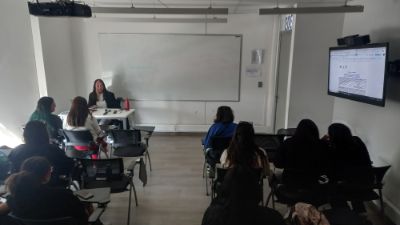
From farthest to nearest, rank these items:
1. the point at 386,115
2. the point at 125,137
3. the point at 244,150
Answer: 1. the point at 125,137
2. the point at 386,115
3. the point at 244,150

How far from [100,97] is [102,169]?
3.08m

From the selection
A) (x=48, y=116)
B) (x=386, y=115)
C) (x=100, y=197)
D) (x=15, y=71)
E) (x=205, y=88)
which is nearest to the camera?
(x=100, y=197)

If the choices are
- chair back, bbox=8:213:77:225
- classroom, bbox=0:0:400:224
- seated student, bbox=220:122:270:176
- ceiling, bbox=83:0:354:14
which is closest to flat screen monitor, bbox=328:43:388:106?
classroom, bbox=0:0:400:224

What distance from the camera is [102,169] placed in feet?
9.38

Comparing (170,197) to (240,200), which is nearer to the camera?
(240,200)

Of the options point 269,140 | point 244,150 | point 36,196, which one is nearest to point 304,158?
point 244,150

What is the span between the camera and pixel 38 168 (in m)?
1.94

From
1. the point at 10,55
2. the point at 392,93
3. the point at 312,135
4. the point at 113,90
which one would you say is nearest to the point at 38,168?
the point at 312,135

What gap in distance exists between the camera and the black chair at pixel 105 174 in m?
2.81

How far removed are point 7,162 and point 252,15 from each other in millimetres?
5332

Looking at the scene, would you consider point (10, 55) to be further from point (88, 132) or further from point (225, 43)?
point (225, 43)

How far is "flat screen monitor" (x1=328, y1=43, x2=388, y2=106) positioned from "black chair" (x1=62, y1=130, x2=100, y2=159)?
3.61 metres

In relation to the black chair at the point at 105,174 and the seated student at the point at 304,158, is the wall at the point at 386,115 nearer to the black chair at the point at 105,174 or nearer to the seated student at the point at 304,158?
the seated student at the point at 304,158

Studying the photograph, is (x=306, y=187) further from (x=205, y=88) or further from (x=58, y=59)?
(x=58, y=59)
